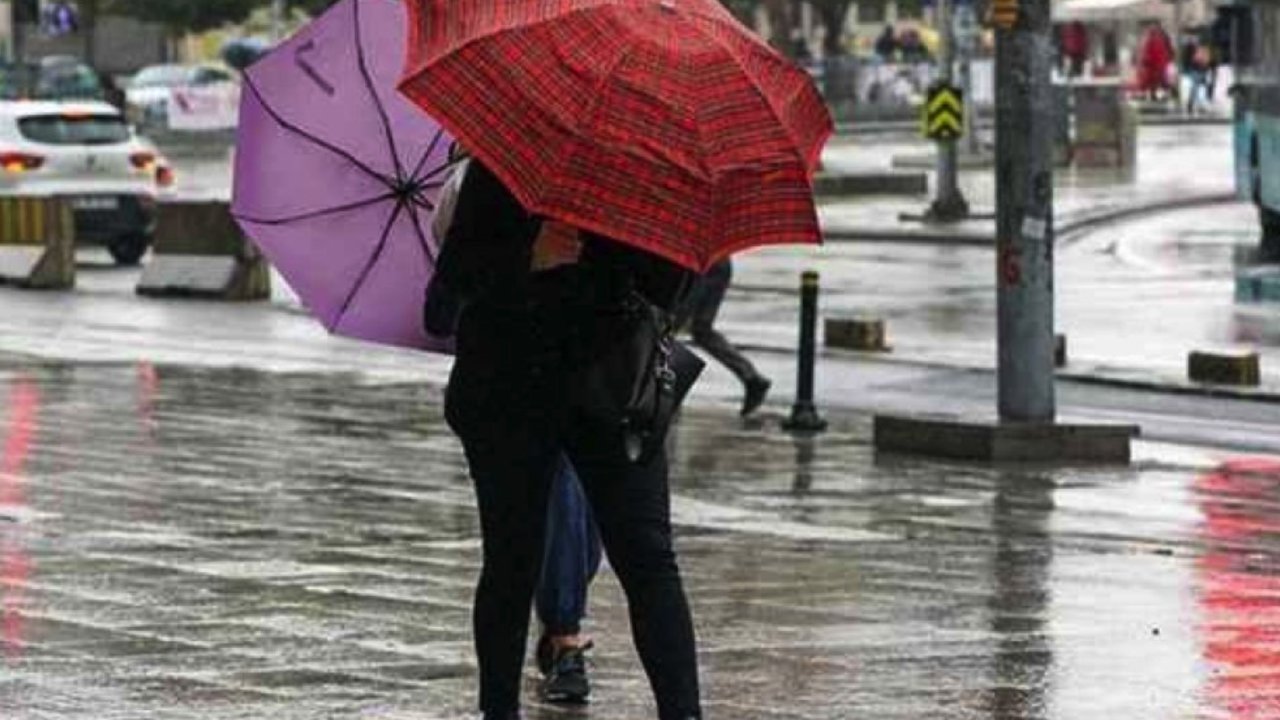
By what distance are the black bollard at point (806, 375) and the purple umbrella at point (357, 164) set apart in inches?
378

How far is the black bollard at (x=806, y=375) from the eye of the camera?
18938mm

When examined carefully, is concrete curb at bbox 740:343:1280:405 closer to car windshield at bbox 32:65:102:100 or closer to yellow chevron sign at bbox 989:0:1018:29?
yellow chevron sign at bbox 989:0:1018:29

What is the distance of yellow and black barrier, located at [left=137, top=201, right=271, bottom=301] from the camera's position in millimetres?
30438

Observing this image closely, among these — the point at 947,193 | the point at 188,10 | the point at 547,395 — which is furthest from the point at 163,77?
the point at 547,395

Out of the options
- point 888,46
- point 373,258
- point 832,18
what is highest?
point 373,258

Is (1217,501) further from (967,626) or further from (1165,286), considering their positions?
(1165,286)

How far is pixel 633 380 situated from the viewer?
8.18m

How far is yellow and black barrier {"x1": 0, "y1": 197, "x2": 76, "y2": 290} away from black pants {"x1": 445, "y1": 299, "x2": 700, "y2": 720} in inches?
934

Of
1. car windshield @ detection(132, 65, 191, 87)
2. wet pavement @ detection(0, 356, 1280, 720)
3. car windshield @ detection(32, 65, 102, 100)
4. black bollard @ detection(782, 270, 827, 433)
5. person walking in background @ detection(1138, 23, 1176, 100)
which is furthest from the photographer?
car windshield @ detection(132, 65, 191, 87)

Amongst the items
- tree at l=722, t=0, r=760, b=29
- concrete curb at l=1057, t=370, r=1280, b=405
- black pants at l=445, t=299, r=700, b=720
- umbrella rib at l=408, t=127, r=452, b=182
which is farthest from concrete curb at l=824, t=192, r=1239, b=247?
tree at l=722, t=0, r=760, b=29

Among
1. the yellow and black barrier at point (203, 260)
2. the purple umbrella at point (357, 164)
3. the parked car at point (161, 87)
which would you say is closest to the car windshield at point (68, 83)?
the parked car at point (161, 87)

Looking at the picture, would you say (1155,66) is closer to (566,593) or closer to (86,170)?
(86,170)

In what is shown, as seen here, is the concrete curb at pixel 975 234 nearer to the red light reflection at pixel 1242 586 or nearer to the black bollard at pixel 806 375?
the black bollard at pixel 806 375

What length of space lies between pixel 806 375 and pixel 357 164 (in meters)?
9.79
